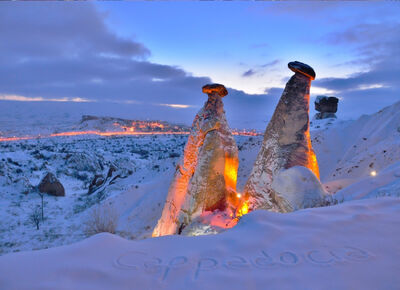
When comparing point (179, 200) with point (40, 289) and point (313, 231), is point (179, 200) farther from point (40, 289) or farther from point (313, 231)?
point (40, 289)

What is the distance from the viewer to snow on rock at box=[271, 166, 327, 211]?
15.6ft

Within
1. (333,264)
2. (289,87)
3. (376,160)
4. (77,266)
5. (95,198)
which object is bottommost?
(95,198)

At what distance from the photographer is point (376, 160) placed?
308 inches

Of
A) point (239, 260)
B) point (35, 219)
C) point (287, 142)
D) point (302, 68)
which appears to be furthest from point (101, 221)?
point (239, 260)

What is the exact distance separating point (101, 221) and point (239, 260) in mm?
9011

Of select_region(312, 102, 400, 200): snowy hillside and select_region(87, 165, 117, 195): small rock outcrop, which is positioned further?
select_region(87, 165, 117, 195): small rock outcrop

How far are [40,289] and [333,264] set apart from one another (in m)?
1.95

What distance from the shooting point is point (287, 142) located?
5.82 m

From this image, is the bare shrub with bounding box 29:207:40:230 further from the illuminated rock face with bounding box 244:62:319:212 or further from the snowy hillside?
the snowy hillside

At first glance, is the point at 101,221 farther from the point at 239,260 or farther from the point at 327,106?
the point at 327,106

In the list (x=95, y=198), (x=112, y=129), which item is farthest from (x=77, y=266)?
(x=112, y=129)

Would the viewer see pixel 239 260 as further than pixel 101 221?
No

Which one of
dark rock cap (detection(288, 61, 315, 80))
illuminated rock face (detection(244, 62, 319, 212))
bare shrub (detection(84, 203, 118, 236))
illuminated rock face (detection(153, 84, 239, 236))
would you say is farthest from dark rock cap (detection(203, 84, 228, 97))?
bare shrub (detection(84, 203, 118, 236))

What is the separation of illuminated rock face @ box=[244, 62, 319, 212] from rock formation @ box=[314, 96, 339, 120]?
13.8 meters
